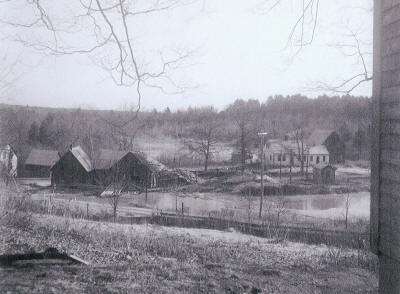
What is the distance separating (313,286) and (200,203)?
737 centimetres

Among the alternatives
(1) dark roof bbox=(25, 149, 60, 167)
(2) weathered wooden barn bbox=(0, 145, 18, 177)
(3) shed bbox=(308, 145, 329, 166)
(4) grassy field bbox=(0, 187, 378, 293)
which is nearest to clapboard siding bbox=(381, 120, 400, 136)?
(4) grassy field bbox=(0, 187, 378, 293)

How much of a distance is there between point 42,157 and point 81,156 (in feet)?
3.32

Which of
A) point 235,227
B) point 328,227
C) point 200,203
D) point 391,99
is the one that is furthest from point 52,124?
point 328,227

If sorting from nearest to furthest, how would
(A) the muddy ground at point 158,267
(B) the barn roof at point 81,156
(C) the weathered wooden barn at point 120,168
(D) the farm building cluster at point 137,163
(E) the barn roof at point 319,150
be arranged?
(A) the muddy ground at point 158,267 < (D) the farm building cluster at point 137,163 < (B) the barn roof at point 81,156 < (C) the weathered wooden barn at point 120,168 < (E) the barn roof at point 319,150

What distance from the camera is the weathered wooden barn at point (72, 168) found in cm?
980

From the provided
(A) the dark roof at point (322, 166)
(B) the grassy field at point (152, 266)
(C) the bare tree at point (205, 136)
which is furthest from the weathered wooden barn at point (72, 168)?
(A) the dark roof at point (322, 166)

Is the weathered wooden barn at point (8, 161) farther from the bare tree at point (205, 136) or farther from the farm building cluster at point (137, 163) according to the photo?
the bare tree at point (205, 136)

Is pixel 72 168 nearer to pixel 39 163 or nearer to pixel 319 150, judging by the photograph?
pixel 39 163

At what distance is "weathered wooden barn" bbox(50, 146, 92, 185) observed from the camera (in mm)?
9797

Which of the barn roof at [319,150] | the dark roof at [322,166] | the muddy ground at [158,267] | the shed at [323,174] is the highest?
the barn roof at [319,150]

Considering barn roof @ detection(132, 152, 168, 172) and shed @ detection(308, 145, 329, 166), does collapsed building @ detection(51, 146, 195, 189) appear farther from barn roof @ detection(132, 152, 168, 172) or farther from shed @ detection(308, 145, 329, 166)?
shed @ detection(308, 145, 329, 166)

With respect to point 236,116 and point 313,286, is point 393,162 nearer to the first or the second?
point 313,286

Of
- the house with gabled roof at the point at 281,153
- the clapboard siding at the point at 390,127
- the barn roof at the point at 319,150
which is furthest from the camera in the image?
the house with gabled roof at the point at 281,153

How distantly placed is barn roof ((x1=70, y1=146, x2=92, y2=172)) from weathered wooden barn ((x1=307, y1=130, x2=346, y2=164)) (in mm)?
6822
